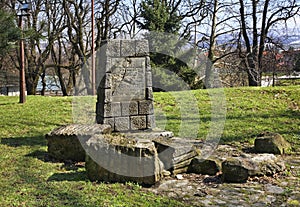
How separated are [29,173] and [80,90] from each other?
18.7 meters

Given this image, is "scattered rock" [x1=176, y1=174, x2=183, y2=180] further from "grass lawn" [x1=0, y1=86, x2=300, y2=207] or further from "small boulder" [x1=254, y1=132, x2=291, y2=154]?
"small boulder" [x1=254, y1=132, x2=291, y2=154]

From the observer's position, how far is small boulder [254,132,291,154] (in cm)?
602

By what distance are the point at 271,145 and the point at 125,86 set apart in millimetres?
2877

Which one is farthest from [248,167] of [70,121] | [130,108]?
[70,121]

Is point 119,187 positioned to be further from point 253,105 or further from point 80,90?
point 80,90

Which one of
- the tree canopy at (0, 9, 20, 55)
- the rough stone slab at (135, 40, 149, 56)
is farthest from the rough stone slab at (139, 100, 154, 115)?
the tree canopy at (0, 9, 20, 55)

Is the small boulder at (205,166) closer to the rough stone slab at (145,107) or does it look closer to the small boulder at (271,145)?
the small boulder at (271,145)

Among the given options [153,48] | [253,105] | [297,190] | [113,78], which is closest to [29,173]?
[113,78]

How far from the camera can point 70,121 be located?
8.88 metres

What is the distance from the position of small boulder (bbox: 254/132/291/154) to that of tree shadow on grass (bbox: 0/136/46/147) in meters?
4.18

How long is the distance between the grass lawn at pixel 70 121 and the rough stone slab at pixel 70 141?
249mm

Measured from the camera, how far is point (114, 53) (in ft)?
20.4

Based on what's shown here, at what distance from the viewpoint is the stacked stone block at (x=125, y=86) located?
6215mm

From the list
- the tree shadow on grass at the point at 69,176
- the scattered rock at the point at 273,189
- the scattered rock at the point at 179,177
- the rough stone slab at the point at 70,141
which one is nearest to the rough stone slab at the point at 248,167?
the scattered rock at the point at 273,189
